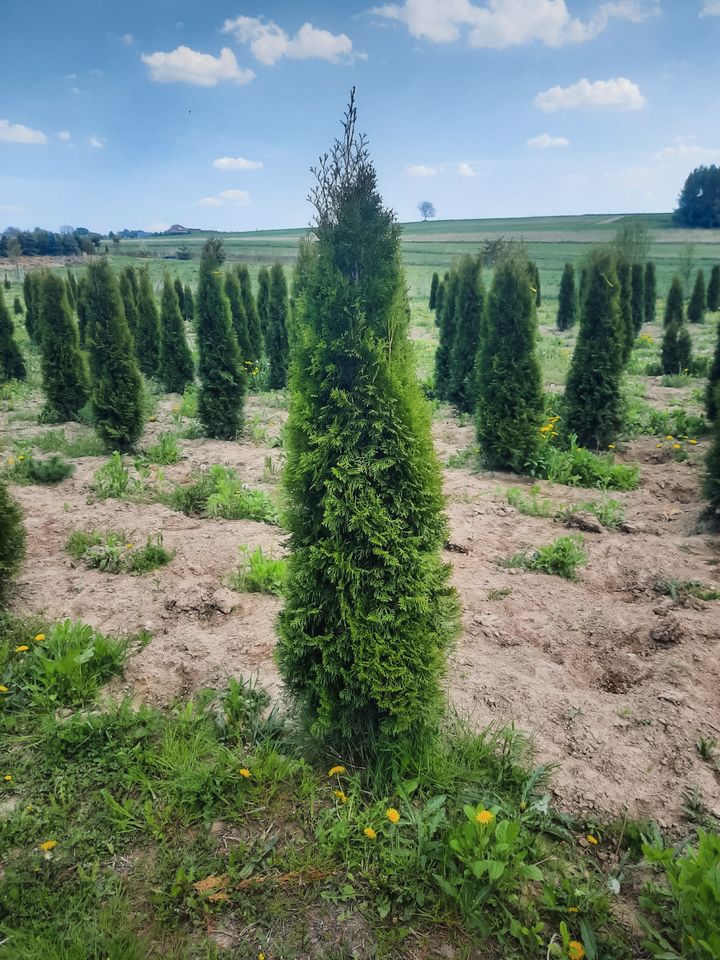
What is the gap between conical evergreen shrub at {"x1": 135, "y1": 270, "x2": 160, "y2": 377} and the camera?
19.3 m

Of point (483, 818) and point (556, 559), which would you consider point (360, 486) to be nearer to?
point (483, 818)

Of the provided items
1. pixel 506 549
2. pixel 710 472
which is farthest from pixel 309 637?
pixel 710 472

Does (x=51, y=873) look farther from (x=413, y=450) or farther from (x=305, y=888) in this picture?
(x=413, y=450)

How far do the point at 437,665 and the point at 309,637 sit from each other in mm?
787

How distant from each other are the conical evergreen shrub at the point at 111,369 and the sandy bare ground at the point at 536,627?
3.07 m

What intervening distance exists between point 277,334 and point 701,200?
60.3m

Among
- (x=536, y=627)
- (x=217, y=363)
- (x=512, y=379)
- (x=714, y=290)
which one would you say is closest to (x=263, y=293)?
(x=217, y=363)

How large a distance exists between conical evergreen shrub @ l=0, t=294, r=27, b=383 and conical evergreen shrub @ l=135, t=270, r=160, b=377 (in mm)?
3557

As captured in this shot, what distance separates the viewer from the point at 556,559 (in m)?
5.98

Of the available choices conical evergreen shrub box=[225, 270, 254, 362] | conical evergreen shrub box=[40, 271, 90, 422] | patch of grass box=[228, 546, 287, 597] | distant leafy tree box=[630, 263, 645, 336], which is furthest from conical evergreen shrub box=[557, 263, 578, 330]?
patch of grass box=[228, 546, 287, 597]

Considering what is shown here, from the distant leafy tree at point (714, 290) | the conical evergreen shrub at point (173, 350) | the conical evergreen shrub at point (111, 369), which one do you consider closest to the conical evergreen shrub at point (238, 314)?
the conical evergreen shrub at point (173, 350)

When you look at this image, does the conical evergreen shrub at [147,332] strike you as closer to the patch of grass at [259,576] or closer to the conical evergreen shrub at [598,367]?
the conical evergreen shrub at [598,367]

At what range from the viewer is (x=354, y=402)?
128 inches

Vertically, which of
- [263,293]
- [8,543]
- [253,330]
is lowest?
[8,543]
